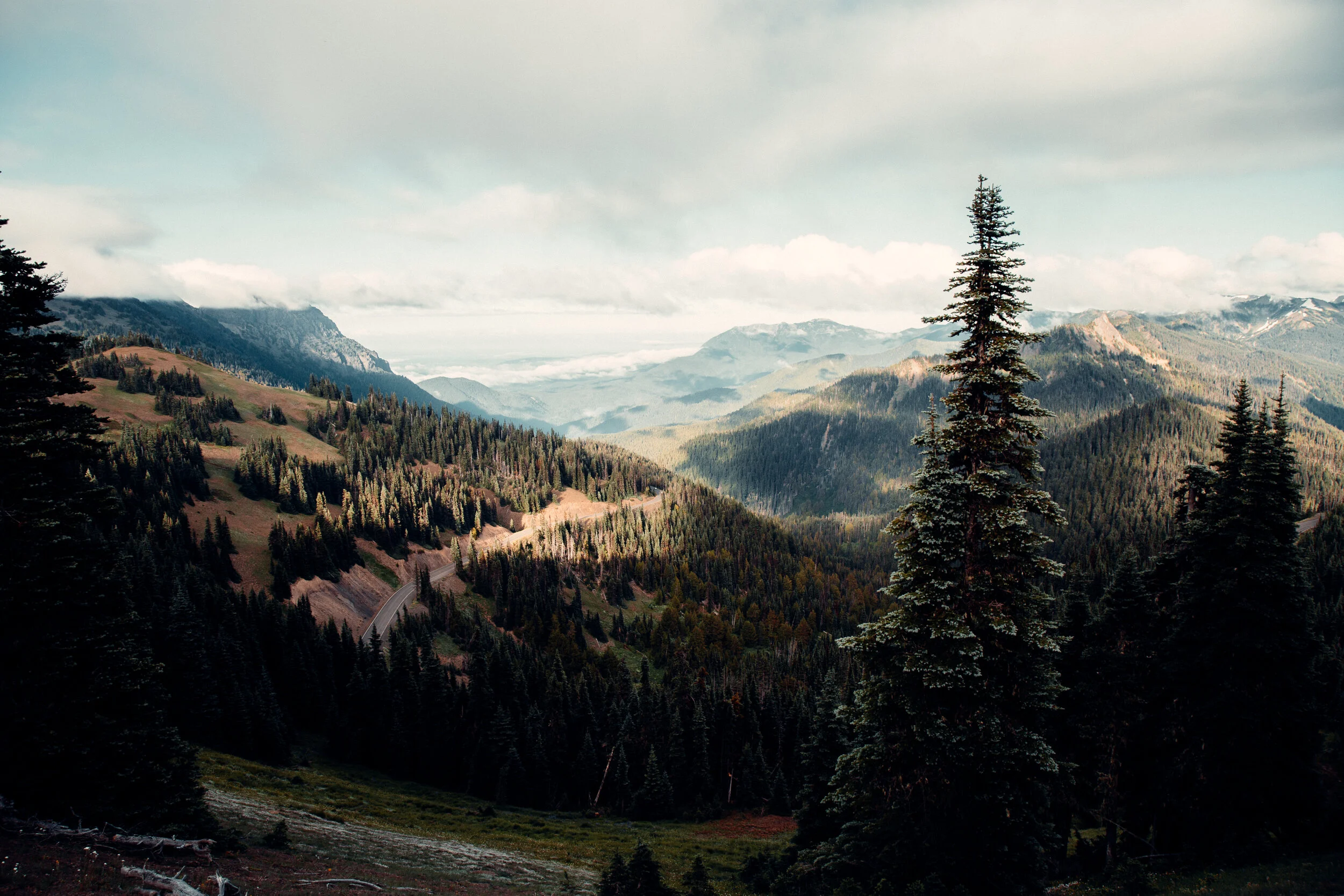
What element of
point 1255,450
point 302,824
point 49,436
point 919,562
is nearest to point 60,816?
point 49,436

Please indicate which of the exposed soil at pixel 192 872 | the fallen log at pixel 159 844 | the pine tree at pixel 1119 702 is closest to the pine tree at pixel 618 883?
the exposed soil at pixel 192 872

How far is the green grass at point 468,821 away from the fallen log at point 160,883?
2709cm

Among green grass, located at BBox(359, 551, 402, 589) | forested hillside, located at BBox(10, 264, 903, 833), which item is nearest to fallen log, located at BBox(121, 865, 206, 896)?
forested hillside, located at BBox(10, 264, 903, 833)

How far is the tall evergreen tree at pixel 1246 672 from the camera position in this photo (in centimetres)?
2464

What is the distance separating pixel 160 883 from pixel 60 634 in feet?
36.1

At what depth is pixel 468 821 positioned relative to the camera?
53.9m

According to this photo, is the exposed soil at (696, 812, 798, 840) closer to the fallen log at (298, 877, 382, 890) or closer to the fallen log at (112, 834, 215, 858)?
the fallen log at (298, 877, 382, 890)

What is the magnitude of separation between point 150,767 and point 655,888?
24.0m

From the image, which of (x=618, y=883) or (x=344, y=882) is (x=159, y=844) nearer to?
(x=344, y=882)

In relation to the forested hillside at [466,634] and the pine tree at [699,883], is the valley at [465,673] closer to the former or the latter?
the forested hillside at [466,634]

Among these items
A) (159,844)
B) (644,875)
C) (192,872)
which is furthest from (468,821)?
(192,872)

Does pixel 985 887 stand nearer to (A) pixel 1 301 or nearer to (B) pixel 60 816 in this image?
(B) pixel 60 816

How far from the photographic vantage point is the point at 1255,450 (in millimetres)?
27641

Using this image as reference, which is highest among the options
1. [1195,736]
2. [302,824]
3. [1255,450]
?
[1255,450]
